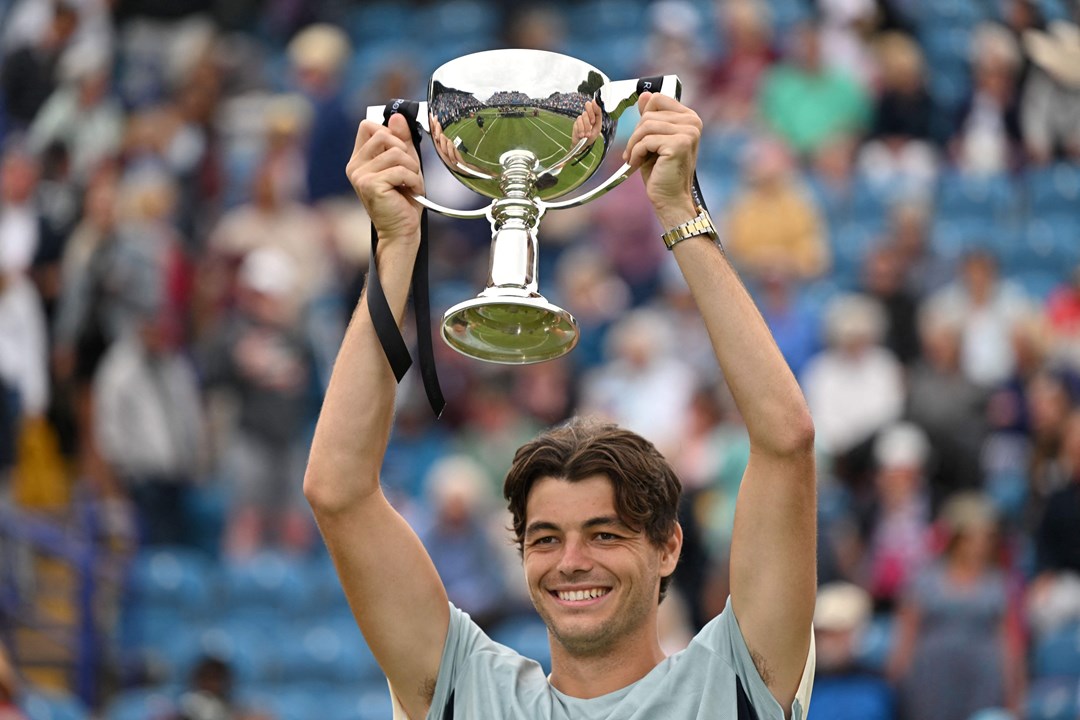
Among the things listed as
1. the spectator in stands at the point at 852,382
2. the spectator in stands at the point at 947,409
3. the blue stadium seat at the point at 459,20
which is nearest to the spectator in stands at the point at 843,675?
the spectator in stands at the point at 947,409

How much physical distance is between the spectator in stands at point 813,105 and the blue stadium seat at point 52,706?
5550 mm

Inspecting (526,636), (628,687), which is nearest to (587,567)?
(628,687)

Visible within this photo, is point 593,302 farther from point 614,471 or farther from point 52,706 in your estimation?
point 614,471

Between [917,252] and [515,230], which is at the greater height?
[917,252]

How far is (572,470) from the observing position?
11.0 feet

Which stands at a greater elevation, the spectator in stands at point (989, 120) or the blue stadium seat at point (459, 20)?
the blue stadium seat at point (459, 20)

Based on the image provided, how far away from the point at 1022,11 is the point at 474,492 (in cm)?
396

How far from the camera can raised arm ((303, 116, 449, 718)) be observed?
3.32m

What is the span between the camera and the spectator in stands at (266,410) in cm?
909

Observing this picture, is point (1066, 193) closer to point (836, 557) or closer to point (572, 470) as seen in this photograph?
point (836, 557)

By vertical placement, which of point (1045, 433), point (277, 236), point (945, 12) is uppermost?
point (945, 12)

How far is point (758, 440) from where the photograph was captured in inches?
123

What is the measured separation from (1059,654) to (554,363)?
9.28 ft

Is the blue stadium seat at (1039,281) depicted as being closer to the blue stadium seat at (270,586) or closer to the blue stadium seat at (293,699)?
the blue stadium seat at (270,586)
